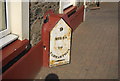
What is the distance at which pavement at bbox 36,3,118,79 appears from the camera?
5332 mm

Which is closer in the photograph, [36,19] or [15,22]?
[15,22]

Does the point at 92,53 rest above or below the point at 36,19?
below

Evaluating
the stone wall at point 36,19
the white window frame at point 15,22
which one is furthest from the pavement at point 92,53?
the white window frame at point 15,22

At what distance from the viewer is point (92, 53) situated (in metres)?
6.54

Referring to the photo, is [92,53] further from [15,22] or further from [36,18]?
[15,22]

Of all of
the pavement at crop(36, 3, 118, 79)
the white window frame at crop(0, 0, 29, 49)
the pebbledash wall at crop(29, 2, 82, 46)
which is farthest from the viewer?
the pavement at crop(36, 3, 118, 79)

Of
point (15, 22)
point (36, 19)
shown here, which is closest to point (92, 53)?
point (36, 19)

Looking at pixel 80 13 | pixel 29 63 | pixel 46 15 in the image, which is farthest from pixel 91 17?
pixel 29 63

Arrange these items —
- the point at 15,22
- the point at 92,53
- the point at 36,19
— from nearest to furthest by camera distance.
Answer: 1. the point at 15,22
2. the point at 36,19
3. the point at 92,53

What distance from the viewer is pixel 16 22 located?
4574 mm

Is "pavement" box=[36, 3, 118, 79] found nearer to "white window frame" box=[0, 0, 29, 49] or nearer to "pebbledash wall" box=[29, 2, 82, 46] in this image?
"pebbledash wall" box=[29, 2, 82, 46]

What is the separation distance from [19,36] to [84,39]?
335 cm

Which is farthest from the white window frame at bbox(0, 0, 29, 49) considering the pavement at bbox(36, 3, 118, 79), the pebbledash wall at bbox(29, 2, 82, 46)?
the pavement at bbox(36, 3, 118, 79)

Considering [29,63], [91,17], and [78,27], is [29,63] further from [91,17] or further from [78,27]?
[91,17]
